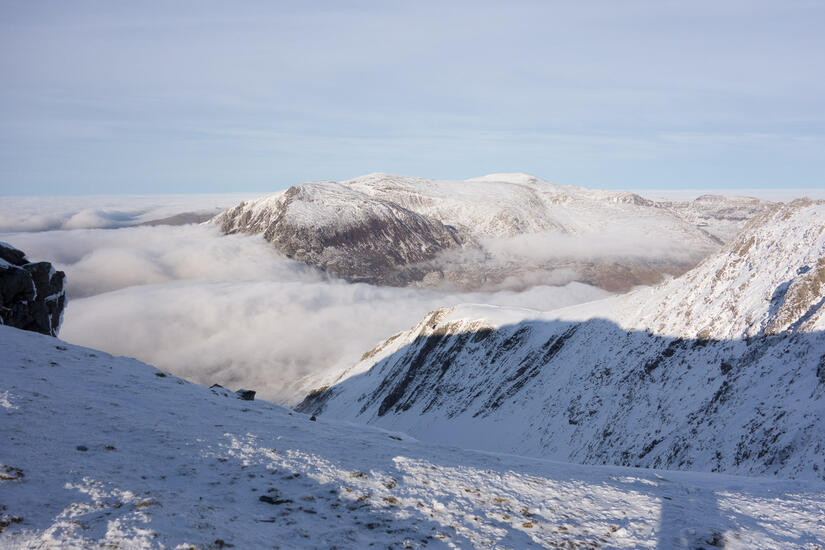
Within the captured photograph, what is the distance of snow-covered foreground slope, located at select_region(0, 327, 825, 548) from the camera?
8.90 metres

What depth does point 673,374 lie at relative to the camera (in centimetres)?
4022

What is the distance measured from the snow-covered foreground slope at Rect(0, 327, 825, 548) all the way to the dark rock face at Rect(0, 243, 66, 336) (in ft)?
58.1

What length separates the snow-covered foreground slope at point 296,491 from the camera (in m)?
8.90

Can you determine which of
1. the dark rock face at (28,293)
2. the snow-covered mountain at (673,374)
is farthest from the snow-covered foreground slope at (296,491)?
the dark rock face at (28,293)

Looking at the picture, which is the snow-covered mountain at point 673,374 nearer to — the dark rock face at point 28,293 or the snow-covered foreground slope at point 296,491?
the snow-covered foreground slope at point 296,491

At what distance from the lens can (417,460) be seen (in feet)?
44.5

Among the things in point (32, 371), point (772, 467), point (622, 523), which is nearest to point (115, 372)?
point (32, 371)

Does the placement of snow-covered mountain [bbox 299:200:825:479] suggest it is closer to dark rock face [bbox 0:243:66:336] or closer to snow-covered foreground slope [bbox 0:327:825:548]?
snow-covered foreground slope [bbox 0:327:825:548]

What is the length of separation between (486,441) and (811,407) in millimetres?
27838

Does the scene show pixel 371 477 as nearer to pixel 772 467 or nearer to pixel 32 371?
pixel 32 371

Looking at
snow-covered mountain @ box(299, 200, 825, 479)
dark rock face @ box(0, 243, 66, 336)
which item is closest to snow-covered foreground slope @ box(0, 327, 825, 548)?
snow-covered mountain @ box(299, 200, 825, 479)

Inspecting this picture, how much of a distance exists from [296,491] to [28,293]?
29139 millimetres

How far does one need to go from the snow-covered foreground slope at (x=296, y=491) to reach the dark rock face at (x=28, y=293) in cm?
1772

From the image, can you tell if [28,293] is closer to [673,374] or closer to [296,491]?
[296,491]
